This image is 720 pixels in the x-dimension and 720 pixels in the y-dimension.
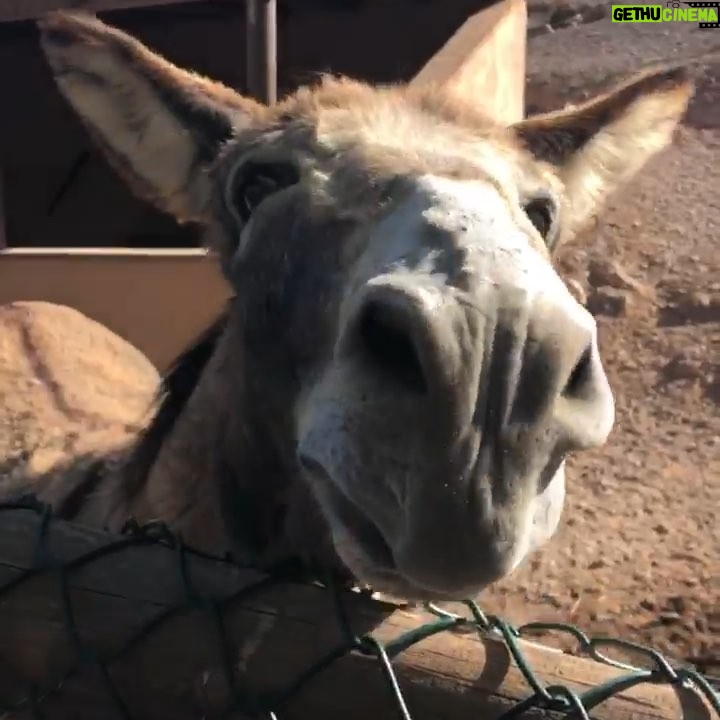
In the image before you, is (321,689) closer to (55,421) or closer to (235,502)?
(235,502)

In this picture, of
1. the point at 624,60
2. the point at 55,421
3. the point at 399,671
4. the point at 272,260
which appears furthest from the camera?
the point at 624,60

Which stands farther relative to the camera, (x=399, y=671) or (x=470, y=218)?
(x=470, y=218)

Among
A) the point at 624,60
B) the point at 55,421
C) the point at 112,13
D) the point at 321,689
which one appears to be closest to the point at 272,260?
the point at 321,689

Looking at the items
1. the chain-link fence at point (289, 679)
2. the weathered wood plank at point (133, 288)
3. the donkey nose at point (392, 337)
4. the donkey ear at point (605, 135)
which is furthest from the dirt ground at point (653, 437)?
the weathered wood plank at point (133, 288)

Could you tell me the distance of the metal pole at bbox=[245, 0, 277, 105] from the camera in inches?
176

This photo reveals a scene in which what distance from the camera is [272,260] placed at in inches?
60.0

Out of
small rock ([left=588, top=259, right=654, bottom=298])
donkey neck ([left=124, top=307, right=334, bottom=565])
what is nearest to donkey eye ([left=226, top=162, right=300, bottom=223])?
donkey neck ([left=124, top=307, right=334, bottom=565])

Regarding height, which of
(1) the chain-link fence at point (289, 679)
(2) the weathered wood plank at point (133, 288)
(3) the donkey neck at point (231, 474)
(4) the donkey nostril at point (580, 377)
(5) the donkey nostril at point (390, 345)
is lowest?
(2) the weathered wood plank at point (133, 288)

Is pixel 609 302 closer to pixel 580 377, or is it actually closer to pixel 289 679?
pixel 580 377

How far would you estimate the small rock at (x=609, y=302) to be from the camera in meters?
5.37

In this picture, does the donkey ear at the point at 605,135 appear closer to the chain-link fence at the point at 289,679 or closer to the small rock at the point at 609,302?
the chain-link fence at the point at 289,679

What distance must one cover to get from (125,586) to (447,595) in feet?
1.18

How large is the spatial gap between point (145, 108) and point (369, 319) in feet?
3.31

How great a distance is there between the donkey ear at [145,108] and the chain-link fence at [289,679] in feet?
2.99
